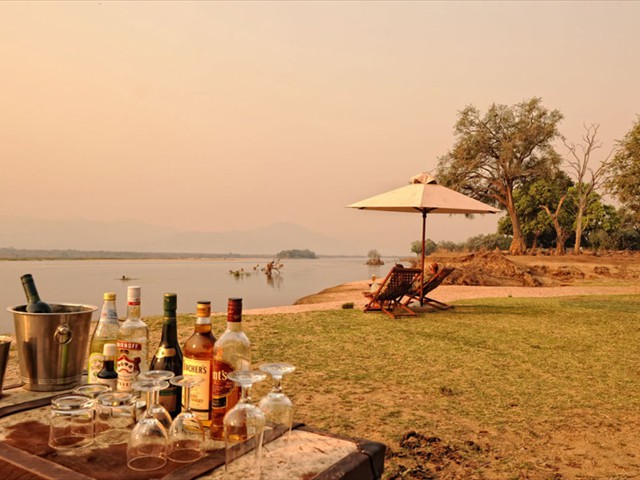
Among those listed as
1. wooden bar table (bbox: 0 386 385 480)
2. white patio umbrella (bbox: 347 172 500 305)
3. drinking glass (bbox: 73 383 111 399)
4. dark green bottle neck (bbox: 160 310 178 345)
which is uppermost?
white patio umbrella (bbox: 347 172 500 305)

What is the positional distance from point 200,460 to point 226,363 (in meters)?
0.32

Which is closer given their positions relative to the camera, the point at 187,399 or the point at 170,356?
the point at 187,399

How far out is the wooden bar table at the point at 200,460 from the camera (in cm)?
151

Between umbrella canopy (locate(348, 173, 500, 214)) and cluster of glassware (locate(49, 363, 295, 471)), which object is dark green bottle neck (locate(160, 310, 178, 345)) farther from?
umbrella canopy (locate(348, 173, 500, 214))

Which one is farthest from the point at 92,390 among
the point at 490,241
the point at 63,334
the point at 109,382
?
the point at 490,241

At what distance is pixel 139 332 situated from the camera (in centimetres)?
204

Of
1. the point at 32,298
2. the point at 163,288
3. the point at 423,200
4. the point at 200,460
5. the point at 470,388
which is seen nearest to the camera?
the point at 200,460

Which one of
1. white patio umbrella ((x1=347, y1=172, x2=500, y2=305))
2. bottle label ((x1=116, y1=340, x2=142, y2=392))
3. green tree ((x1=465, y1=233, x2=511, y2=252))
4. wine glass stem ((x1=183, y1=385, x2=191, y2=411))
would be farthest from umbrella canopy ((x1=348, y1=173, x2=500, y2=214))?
green tree ((x1=465, y1=233, x2=511, y2=252))

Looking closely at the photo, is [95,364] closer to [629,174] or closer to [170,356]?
[170,356]

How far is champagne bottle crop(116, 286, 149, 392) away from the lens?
2.01 metres

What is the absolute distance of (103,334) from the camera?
2.15 m

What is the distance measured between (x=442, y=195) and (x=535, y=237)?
121 ft

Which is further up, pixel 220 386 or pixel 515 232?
pixel 515 232

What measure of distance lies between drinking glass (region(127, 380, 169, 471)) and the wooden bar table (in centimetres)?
3
